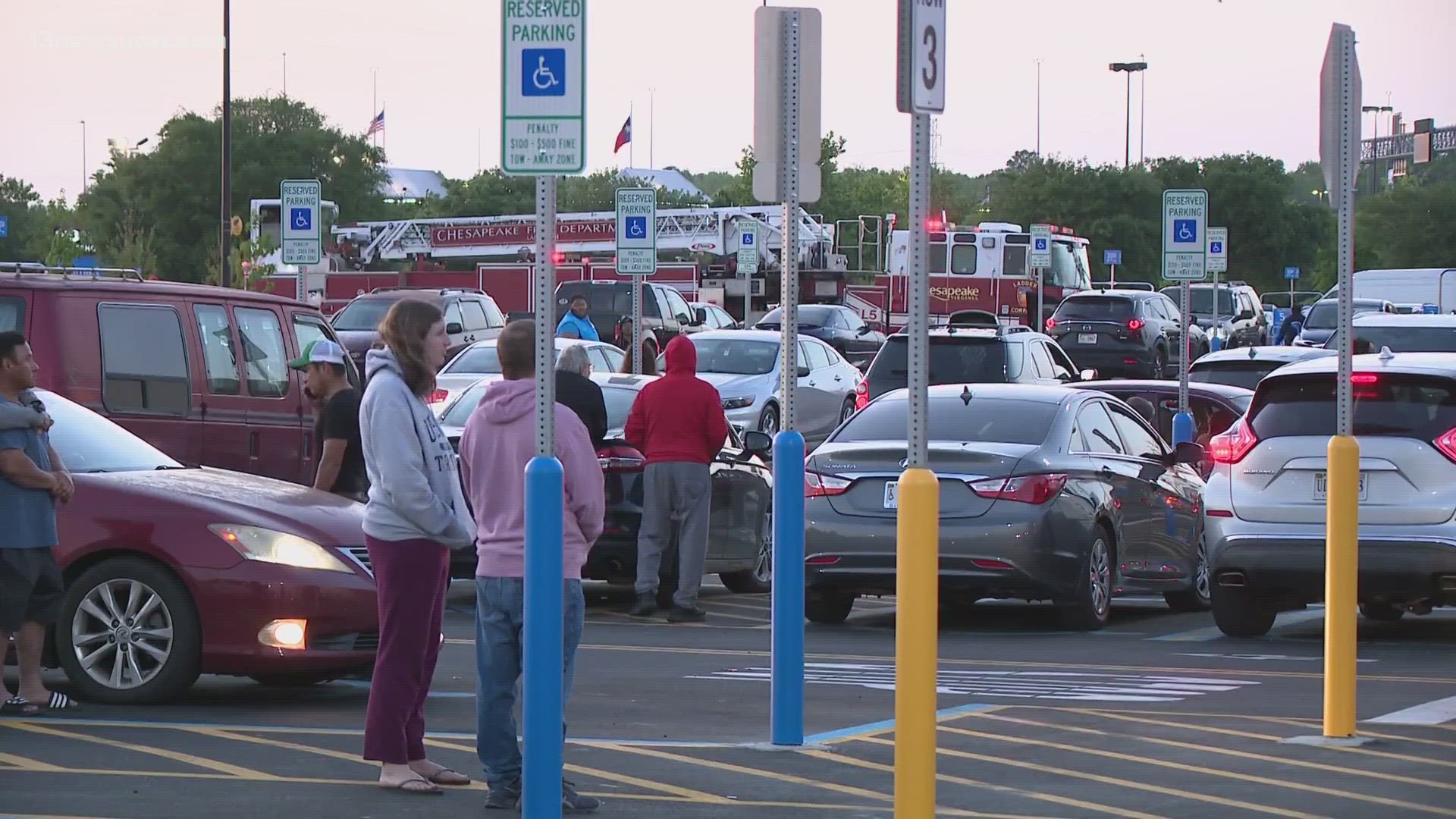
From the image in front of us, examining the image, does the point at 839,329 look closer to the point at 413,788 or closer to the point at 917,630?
the point at 413,788

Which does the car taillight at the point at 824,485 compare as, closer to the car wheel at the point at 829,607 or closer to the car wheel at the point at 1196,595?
the car wheel at the point at 829,607

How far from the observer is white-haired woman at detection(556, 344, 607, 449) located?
1277 cm

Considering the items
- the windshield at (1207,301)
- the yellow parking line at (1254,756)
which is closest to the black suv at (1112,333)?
the windshield at (1207,301)

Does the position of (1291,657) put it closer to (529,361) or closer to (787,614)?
(787,614)

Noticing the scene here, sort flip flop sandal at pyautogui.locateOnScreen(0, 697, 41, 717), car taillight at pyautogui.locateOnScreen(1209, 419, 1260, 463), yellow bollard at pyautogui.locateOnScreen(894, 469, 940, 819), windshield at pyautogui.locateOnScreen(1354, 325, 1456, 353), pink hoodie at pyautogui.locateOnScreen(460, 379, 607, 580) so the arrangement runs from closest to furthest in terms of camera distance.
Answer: yellow bollard at pyautogui.locateOnScreen(894, 469, 940, 819) → pink hoodie at pyautogui.locateOnScreen(460, 379, 607, 580) → flip flop sandal at pyautogui.locateOnScreen(0, 697, 41, 717) → car taillight at pyautogui.locateOnScreen(1209, 419, 1260, 463) → windshield at pyautogui.locateOnScreen(1354, 325, 1456, 353)

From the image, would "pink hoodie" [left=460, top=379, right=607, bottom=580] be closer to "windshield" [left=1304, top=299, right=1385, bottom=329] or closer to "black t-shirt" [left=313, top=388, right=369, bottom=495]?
"black t-shirt" [left=313, top=388, right=369, bottom=495]

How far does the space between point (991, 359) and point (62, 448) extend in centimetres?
1551

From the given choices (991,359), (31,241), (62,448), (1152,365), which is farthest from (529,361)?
(31,241)

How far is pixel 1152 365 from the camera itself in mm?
40219

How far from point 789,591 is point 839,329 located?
34.5 metres

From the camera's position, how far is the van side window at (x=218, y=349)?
14.5 metres

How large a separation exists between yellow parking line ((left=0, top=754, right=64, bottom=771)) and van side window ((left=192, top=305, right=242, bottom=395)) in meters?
6.11

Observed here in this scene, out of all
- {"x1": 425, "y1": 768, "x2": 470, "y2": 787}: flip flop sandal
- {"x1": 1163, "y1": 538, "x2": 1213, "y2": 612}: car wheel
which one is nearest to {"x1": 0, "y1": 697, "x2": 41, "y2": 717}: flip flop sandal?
{"x1": 425, "y1": 768, "x2": 470, "y2": 787}: flip flop sandal

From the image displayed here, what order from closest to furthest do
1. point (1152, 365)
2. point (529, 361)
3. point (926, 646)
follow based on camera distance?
point (926, 646), point (529, 361), point (1152, 365)
